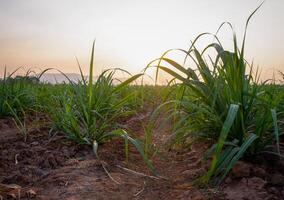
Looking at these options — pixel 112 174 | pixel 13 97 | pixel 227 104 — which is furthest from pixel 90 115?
pixel 13 97

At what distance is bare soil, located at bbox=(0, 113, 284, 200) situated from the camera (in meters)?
1.67

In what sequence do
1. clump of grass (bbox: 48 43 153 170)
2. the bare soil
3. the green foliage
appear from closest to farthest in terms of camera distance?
the bare soil < clump of grass (bbox: 48 43 153 170) < the green foliage

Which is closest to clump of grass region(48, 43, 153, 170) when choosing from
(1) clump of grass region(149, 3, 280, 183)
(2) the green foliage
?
(1) clump of grass region(149, 3, 280, 183)

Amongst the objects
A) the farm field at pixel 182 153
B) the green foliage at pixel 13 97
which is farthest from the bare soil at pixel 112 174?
the green foliage at pixel 13 97

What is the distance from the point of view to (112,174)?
202 cm

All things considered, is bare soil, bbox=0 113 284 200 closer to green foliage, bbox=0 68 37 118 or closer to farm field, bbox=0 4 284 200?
farm field, bbox=0 4 284 200

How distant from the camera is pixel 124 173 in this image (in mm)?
2068

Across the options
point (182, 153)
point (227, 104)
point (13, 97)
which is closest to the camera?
point (227, 104)

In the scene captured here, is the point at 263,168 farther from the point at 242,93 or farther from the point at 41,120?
the point at 41,120

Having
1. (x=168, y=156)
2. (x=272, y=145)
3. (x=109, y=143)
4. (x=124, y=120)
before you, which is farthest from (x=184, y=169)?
(x=124, y=120)

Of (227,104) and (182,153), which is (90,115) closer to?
(182,153)

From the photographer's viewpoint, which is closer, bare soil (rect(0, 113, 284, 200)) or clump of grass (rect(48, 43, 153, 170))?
bare soil (rect(0, 113, 284, 200))

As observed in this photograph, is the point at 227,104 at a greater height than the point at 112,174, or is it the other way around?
the point at 227,104

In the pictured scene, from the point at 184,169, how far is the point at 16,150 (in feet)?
3.76
